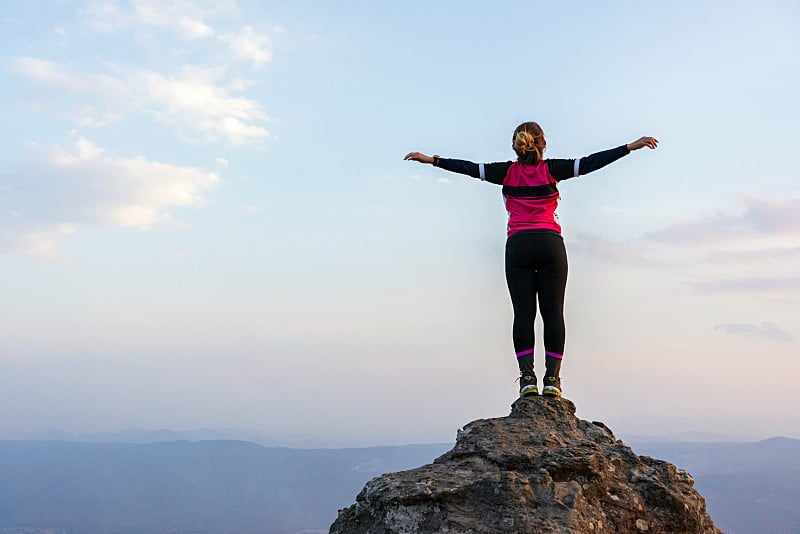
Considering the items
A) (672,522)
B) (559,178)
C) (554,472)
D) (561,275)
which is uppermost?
(559,178)

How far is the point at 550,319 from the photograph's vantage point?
8633 mm

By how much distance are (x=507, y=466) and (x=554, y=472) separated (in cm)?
44

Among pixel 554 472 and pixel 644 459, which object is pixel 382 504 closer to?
pixel 554 472

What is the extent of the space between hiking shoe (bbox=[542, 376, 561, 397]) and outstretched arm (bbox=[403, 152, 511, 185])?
2.36m

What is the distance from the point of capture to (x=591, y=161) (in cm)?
845

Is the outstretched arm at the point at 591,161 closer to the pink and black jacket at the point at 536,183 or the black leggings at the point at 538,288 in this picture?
the pink and black jacket at the point at 536,183

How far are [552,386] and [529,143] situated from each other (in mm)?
2789

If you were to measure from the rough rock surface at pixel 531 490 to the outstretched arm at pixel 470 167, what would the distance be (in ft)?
9.20

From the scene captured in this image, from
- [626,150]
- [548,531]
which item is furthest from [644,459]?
[626,150]

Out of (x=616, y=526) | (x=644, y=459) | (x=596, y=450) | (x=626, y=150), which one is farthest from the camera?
(x=626, y=150)

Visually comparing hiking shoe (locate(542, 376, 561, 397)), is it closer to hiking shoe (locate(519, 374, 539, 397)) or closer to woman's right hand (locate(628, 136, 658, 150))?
hiking shoe (locate(519, 374, 539, 397))

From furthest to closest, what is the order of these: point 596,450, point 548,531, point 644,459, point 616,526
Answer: point 644,459 → point 596,450 → point 616,526 → point 548,531

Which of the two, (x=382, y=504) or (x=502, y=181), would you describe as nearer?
(x=382, y=504)

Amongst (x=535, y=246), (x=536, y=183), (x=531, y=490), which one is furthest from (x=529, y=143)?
(x=531, y=490)
